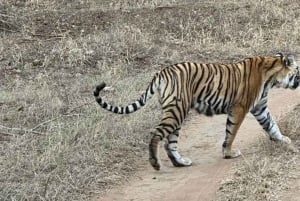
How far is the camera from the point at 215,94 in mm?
6898

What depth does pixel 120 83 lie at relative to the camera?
381 inches

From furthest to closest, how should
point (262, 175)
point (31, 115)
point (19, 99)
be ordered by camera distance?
point (19, 99), point (31, 115), point (262, 175)

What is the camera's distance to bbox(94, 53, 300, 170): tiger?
261 inches

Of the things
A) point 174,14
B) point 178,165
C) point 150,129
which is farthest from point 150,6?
point 178,165

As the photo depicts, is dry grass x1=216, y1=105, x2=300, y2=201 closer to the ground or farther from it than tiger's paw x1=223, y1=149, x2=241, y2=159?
farther from it

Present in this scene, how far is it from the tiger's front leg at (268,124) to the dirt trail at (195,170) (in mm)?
315

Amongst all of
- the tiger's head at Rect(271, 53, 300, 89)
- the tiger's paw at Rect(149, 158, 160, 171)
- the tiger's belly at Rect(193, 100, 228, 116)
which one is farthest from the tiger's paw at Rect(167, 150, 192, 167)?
the tiger's head at Rect(271, 53, 300, 89)

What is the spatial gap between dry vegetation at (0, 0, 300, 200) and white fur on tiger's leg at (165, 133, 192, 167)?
392 mm

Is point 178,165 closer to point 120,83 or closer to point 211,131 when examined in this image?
point 211,131

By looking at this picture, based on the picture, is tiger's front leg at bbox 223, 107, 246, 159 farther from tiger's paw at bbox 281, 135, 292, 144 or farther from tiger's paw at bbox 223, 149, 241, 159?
tiger's paw at bbox 281, 135, 292, 144

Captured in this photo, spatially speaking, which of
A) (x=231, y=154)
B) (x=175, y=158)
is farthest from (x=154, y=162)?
(x=231, y=154)

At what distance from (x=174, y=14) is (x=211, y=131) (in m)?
6.62

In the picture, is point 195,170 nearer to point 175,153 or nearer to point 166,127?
point 175,153

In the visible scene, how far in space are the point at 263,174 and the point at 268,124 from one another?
3.93ft
